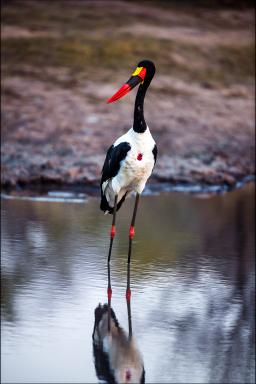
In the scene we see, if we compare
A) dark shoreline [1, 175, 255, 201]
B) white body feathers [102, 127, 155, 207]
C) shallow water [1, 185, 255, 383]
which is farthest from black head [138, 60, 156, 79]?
dark shoreline [1, 175, 255, 201]

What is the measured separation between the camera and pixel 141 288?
5.31 m

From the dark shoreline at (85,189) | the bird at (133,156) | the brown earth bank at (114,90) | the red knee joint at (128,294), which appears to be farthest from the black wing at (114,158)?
the brown earth bank at (114,90)

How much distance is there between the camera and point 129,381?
3928mm

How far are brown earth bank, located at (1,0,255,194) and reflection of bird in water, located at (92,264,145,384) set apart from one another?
372cm

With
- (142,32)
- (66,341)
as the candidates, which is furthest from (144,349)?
Result: (142,32)

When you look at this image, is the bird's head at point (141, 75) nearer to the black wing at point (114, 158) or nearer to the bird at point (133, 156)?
the bird at point (133, 156)

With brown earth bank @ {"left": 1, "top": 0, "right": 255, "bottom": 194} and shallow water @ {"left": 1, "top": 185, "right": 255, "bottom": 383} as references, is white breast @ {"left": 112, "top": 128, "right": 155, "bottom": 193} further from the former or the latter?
brown earth bank @ {"left": 1, "top": 0, "right": 255, "bottom": 194}

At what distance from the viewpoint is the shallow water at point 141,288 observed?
4.07 meters

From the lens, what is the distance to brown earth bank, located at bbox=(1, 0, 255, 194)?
8.78m

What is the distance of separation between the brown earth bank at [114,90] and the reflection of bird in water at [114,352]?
3.72 meters

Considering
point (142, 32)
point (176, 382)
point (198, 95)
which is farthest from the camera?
point (142, 32)

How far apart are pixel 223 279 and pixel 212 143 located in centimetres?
396

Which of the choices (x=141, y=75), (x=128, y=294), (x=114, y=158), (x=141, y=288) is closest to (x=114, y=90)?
(x=141, y=75)

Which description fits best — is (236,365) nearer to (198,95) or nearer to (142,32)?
(198,95)
